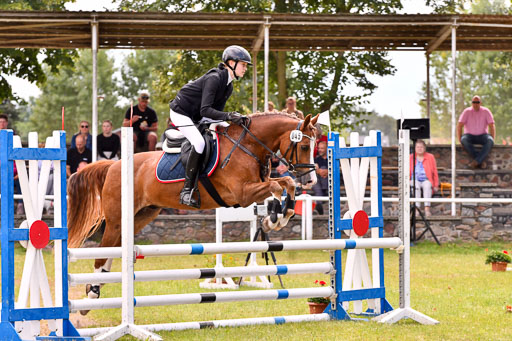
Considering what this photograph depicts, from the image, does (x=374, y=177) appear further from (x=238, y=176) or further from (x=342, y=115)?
(x=342, y=115)

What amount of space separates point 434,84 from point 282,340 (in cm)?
5975

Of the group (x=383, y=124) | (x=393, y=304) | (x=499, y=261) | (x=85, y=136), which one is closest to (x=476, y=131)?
(x=499, y=261)

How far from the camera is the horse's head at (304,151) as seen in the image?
7.47 m

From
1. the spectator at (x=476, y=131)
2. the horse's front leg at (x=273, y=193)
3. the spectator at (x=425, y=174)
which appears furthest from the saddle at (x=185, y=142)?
the spectator at (x=476, y=131)

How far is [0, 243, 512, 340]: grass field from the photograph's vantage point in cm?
613

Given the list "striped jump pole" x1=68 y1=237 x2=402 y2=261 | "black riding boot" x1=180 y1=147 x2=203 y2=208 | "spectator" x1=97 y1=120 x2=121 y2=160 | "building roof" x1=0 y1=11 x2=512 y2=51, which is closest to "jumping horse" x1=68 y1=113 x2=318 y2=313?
"black riding boot" x1=180 y1=147 x2=203 y2=208

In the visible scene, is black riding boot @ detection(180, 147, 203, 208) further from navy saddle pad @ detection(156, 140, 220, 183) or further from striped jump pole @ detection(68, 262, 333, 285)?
striped jump pole @ detection(68, 262, 333, 285)

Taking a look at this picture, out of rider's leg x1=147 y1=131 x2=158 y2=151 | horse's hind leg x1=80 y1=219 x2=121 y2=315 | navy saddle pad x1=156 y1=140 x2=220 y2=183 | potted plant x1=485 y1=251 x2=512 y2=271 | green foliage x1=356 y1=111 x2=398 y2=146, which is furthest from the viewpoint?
green foliage x1=356 y1=111 x2=398 y2=146

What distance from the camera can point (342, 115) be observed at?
936 inches

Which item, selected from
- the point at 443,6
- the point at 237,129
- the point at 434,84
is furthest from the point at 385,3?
the point at 434,84

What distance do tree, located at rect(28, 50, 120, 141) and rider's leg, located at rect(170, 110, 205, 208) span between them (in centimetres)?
4687

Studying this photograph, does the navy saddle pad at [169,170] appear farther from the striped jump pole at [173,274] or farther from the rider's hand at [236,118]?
the striped jump pole at [173,274]

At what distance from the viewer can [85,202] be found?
835 cm

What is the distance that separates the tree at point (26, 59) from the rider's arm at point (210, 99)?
14.5 m
